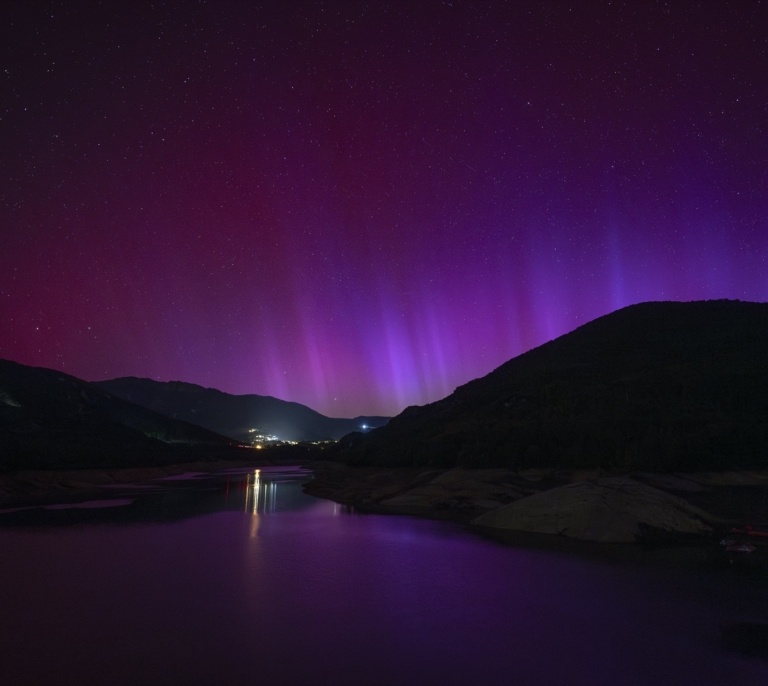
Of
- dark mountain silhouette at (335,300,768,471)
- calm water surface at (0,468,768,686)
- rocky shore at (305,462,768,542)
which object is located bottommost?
calm water surface at (0,468,768,686)

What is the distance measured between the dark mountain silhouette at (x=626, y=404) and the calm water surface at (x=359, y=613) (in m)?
29.7

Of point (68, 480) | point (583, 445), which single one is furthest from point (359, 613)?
point (68, 480)

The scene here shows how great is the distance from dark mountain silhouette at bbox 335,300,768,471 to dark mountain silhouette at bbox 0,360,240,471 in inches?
2066

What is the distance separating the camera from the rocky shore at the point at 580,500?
35.5 metres

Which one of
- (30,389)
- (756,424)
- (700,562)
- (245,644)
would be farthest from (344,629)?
(30,389)

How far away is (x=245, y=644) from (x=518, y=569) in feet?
50.1

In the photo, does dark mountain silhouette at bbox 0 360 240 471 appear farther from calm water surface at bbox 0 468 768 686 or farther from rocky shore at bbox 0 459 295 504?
calm water surface at bbox 0 468 768 686

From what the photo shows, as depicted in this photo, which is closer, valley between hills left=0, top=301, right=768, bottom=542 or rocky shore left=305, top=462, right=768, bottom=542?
rocky shore left=305, top=462, right=768, bottom=542

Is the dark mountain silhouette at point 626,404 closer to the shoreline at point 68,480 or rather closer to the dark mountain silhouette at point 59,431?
the shoreline at point 68,480

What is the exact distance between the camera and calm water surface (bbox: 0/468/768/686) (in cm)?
1569

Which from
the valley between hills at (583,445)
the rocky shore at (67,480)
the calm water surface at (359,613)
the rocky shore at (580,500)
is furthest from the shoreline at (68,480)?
the calm water surface at (359,613)

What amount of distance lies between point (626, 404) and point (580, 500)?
122 ft

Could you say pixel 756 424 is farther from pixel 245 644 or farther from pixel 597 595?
pixel 245 644

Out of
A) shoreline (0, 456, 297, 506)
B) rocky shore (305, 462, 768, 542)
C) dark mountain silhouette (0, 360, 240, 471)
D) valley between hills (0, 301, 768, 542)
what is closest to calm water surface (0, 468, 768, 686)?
rocky shore (305, 462, 768, 542)
